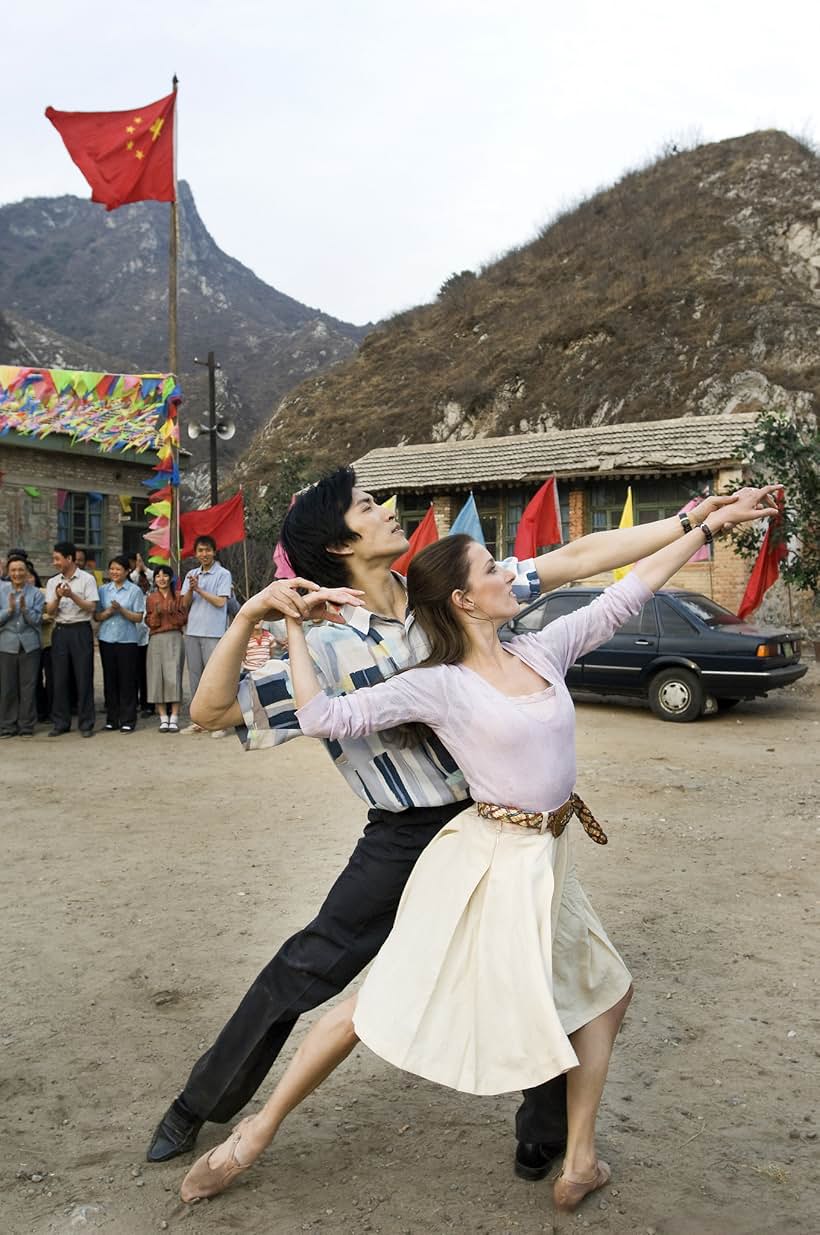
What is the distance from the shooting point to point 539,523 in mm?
15969

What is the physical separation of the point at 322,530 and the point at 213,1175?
1.71 m

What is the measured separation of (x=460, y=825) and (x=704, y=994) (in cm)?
207

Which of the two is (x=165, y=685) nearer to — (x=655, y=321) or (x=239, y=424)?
(x=655, y=321)

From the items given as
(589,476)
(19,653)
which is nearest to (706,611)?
(19,653)

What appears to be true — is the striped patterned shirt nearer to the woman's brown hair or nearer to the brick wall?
the woman's brown hair

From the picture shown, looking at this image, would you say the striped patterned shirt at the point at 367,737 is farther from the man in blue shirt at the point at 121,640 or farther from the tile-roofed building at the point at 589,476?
the tile-roofed building at the point at 589,476

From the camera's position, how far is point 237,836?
21.4ft

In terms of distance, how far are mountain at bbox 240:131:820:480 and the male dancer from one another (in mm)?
31258

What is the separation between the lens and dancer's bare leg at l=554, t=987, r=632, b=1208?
2.47m

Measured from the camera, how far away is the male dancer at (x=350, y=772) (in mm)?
2539

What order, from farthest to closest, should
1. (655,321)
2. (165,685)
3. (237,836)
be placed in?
(655,321)
(165,685)
(237,836)

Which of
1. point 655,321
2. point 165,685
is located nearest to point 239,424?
point 655,321

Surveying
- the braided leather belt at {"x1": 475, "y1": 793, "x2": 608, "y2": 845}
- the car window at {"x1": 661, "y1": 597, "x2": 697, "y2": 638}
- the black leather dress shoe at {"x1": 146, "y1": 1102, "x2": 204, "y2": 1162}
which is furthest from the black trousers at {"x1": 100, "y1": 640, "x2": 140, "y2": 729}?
the braided leather belt at {"x1": 475, "y1": 793, "x2": 608, "y2": 845}

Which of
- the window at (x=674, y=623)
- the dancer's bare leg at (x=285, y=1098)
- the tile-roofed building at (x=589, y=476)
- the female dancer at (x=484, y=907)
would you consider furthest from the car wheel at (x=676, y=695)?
the dancer's bare leg at (x=285, y=1098)
